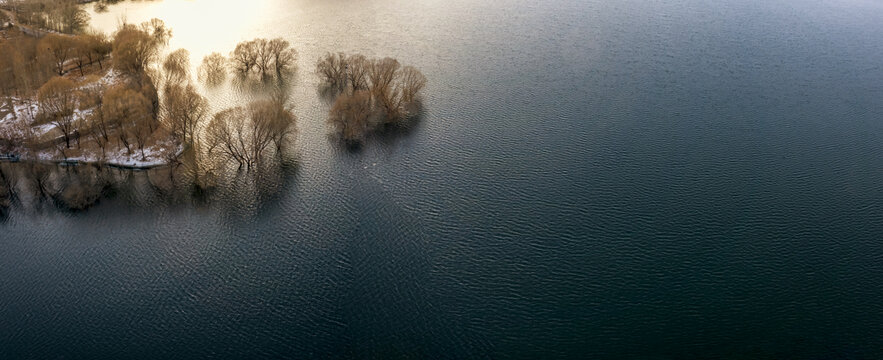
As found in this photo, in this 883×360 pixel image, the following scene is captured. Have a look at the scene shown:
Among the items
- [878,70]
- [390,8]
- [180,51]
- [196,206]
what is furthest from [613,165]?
[390,8]

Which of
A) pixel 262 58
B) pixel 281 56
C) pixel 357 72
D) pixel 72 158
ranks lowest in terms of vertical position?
pixel 72 158

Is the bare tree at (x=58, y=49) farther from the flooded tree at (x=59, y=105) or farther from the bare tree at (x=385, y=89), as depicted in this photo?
the bare tree at (x=385, y=89)

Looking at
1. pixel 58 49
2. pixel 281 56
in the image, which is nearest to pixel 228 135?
pixel 281 56

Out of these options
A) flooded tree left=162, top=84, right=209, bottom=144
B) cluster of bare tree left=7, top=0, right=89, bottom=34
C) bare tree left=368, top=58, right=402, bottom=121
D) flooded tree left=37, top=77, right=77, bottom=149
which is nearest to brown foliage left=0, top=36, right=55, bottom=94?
flooded tree left=37, top=77, right=77, bottom=149

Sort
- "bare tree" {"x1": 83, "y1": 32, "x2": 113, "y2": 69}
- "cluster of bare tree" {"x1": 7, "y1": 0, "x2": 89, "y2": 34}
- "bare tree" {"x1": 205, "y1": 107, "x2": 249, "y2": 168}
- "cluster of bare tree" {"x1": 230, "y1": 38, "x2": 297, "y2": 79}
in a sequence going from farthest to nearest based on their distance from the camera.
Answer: "cluster of bare tree" {"x1": 7, "y1": 0, "x2": 89, "y2": 34} < "bare tree" {"x1": 83, "y1": 32, "x2": 113, "y2": 69} < "cluster of bare tree" {"x1": 230, "y1": 38, "x2": 297, "y2": 79} < "bare tree" {"x1": 205, "y1": 107, "x2": 249, "y2": 168}

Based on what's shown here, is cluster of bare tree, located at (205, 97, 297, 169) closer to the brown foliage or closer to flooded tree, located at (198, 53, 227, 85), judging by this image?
flooded tree, located at (198, 53, 227, 85)

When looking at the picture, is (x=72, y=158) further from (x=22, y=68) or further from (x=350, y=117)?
(x=350, y=117)

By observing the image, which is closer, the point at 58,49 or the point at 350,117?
the point at 350,117
